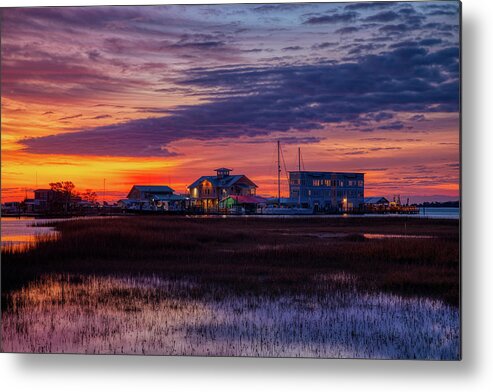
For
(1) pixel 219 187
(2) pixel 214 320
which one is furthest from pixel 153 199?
(2) pixel 214 320

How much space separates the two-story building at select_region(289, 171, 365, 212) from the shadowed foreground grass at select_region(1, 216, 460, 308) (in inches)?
9.4

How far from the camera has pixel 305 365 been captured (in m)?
7.68

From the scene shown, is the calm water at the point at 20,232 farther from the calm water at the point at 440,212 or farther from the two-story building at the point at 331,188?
the calm water at the point at 440,212

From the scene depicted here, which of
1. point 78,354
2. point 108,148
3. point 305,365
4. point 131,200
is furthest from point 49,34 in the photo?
point 305,365

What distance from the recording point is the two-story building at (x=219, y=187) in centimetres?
866

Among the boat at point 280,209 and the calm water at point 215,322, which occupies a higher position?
the boat at point 280,209

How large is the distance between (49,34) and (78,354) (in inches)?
150

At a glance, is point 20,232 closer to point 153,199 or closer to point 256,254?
point 153,199

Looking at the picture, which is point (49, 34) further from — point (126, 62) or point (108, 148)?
point (108, 148)

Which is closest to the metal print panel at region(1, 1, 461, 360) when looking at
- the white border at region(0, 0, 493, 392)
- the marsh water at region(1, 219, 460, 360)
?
the marsh water at region(1, 219, 460, 360)

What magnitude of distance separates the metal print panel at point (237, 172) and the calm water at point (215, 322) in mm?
23

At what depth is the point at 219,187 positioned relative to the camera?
881 cm

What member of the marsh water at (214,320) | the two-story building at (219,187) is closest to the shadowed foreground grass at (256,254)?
the marsh water at (214,320)

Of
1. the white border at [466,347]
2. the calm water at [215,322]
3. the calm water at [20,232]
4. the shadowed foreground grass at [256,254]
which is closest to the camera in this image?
the white border at [466,347]
